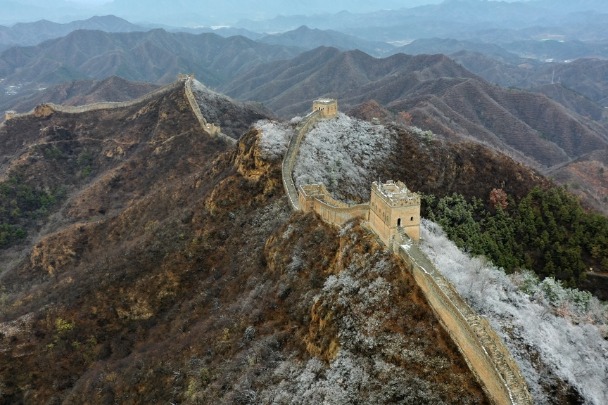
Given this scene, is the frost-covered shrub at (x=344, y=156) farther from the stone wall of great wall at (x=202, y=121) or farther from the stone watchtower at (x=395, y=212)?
the stone wall of great wall at (x=202, y=121)

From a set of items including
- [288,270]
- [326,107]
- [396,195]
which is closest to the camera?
[396,195]

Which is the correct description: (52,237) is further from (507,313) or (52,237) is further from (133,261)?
(507,313)

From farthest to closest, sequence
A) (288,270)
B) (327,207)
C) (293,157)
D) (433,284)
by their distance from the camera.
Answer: (293,157)
(327,207)
(288,270)
(433,284)

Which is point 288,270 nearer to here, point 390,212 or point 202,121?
point 390,212

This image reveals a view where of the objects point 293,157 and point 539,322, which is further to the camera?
point 293,157

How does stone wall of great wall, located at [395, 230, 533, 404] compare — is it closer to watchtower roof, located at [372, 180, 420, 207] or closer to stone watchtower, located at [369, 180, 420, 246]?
stone watchtower, located at [369, 180, 420, 246]

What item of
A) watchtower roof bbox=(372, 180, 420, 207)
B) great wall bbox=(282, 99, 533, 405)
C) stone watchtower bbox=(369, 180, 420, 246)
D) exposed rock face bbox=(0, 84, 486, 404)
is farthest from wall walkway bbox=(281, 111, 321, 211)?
stone watchtower bbox=(369, 180, 420, 246)

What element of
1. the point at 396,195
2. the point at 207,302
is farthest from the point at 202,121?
the point at 396,195
